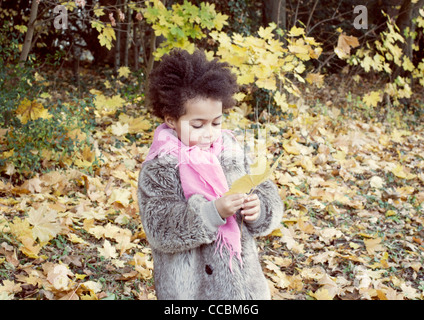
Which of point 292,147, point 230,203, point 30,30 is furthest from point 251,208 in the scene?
point 30,30

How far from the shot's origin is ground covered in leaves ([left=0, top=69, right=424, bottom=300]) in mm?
2561

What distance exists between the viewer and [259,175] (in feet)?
4.28

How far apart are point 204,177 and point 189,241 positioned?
0.25 meters

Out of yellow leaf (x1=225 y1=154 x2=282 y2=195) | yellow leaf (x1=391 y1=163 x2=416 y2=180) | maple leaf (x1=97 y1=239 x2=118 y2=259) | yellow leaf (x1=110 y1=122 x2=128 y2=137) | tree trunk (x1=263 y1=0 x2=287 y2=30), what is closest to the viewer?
yellow leaf (x1=225 y1=154 x2=282 y2=195)

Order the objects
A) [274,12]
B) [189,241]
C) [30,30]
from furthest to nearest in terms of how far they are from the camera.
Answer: [274,12] < [30,30] < [189,241]

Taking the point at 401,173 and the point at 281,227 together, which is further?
the point at 401,173

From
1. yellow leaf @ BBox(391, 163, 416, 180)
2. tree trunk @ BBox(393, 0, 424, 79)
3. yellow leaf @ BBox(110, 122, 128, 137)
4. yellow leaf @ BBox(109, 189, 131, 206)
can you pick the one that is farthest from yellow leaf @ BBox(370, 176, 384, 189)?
tree trunk @ BBox(393, 0, 424, 79)

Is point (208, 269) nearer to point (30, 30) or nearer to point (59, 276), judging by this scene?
point (59, 276)

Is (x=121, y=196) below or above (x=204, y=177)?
below

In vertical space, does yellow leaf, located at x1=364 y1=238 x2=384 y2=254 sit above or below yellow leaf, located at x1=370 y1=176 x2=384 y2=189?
below

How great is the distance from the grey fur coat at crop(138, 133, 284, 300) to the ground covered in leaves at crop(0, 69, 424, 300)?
0.65 meters

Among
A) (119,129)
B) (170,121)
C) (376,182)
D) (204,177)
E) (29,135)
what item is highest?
(170,121)

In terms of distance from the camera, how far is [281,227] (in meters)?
3.45

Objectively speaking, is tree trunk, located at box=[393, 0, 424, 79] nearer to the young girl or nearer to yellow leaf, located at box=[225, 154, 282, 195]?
the young girl
